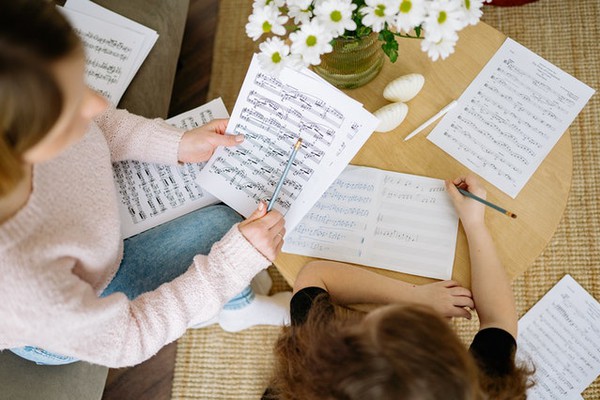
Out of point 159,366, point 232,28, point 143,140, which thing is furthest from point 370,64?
point 159,366

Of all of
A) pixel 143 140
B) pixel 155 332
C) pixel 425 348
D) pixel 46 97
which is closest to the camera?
pixel 46 97

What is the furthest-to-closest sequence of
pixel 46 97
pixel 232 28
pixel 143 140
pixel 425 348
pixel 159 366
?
pixel 232 28 → pixel 159 366 → pixel 143 140 → pixel 425 348 → pixel 46 97

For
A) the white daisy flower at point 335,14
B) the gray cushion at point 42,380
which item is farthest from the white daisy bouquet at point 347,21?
the gray cushion at point 42,380

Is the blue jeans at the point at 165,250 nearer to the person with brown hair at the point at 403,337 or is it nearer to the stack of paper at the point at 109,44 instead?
the person with brown hair at the point at 403,337

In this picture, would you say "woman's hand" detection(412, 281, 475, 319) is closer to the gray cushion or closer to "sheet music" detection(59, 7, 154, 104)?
the gray cushion

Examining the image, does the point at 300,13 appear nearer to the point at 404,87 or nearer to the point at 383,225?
the point at 404,87

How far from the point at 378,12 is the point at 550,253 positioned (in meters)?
0.99

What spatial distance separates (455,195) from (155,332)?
548 mm

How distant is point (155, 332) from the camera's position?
793 mm

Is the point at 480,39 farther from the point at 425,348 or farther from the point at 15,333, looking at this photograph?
the point at 15,333

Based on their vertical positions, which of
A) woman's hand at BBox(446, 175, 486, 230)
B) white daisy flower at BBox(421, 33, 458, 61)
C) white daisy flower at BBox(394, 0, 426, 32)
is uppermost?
white daisy flower at BBox(394, 0, 426, 32)

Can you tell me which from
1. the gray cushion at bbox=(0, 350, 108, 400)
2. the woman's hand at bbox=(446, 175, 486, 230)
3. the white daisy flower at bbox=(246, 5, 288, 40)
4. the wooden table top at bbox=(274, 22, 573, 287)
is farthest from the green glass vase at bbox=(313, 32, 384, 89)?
the gray cushion at bbox=(0, 350, 108, 400)

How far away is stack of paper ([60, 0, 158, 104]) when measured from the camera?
1.07m

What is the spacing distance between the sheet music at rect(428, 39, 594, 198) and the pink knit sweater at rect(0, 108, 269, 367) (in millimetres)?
428
